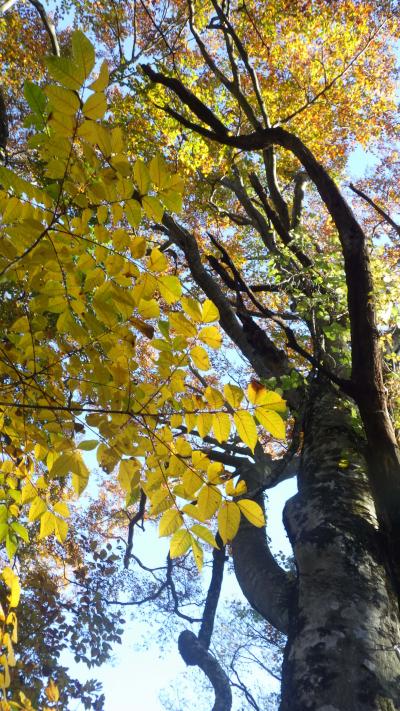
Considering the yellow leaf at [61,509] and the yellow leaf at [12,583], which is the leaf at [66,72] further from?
the yellow leaf at [12,583]

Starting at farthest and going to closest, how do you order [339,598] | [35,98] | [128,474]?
[339,598] → [128,474] → [35,98]

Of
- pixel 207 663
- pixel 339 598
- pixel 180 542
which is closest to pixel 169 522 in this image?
pixel 180 542

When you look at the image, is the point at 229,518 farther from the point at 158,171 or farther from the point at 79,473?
the point at 158,171

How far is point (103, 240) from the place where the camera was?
139cm

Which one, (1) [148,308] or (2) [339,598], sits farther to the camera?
(2) [339,598]

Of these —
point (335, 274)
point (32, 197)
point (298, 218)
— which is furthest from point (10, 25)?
point (32, 197)

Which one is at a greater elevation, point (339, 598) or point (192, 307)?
point (192, 307)

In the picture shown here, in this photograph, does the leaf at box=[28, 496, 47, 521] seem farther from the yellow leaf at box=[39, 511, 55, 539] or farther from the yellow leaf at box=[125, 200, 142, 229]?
the yellow leaf at box=[125, 200, 142, 229]

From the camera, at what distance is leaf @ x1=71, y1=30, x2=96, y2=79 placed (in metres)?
0.95

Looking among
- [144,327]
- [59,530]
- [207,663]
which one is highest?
[207,663]

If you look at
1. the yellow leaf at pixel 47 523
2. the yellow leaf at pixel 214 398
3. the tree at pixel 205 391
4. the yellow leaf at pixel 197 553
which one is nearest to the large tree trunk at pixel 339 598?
the tree at pixel 205 391

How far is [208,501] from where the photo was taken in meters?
1.23

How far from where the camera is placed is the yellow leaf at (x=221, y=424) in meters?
1.19

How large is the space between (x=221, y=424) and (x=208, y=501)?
0.69 feet
